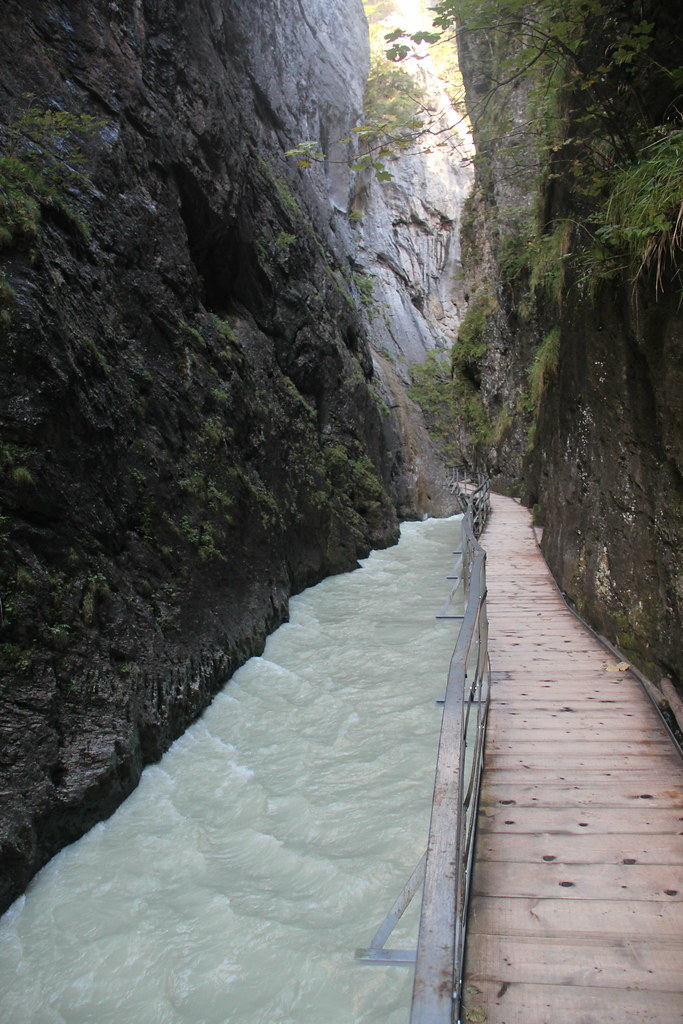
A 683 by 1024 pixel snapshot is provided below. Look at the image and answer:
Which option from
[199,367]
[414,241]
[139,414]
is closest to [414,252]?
[414,241]

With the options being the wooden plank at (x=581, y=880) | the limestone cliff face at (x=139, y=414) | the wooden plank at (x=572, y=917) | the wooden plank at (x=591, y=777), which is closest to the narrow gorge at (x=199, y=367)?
the limestone cliff face at (x=139, y=414)

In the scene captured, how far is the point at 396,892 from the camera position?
12.2ft

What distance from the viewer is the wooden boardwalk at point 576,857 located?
2.15 metres

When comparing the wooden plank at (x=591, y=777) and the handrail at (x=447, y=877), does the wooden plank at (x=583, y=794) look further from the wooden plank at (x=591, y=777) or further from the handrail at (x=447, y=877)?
the handrail at (x=447, y=877)

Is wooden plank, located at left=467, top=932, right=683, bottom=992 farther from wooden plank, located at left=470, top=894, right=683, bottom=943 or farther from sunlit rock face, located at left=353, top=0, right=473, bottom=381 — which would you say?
sunlit rock face, located at left=353, top=0, right=473, bottom=381

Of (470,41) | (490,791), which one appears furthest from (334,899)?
(470,41)

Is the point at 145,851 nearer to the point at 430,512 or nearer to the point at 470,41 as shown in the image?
the point at 430,512

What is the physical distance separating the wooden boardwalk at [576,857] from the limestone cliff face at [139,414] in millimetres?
2847

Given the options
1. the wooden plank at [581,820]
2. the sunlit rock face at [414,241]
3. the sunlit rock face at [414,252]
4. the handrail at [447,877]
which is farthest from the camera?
the sunlit rock face at [414,252]

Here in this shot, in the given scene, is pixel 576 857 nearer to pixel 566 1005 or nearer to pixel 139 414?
pixel 566 1005

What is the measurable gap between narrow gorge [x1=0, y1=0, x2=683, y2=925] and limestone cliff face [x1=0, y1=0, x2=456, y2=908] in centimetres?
3

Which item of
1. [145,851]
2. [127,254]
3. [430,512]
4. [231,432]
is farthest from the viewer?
[430,512]

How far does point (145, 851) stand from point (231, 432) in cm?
565

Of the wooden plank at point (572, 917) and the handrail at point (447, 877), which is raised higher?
the handrail at point (447, 877)
